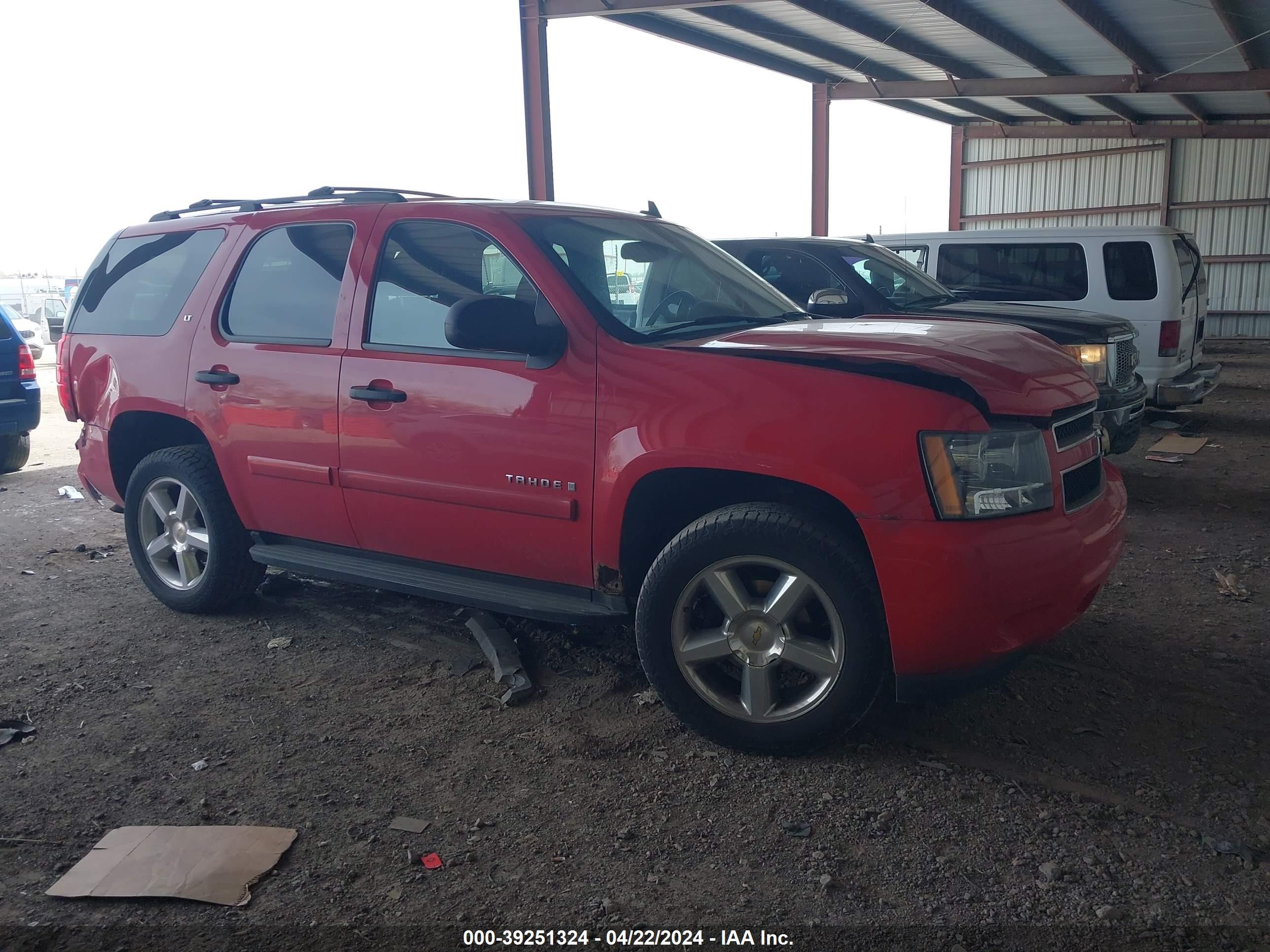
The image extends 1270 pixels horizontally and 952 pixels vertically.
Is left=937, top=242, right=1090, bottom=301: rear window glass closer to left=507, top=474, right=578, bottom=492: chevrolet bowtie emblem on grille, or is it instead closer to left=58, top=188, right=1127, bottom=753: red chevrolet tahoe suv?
left=58, top=188, right=1127, bottom=753: red chevrolet tahoe suv

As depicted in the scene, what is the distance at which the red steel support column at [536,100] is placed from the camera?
37.1 feet

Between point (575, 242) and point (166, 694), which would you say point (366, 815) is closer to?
point (166, 694)

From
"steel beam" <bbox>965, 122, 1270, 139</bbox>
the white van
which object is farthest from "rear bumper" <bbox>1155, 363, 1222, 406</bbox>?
"steel beam" <bbox>965, 122, 1270, 139</bbox>

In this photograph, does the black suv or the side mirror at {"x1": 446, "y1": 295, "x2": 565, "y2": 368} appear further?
the black suv

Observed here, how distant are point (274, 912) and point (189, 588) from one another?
2543 mm

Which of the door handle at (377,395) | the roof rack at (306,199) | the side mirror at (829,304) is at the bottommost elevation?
the door handle at (377,395)

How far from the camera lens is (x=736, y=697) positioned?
3303mm

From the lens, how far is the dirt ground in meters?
2.47

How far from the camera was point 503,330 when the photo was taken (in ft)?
11.1

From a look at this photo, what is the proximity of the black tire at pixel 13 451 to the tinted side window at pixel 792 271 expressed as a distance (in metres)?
6.40

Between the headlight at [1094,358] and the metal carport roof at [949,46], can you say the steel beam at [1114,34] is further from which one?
the headlight at [1094,358]

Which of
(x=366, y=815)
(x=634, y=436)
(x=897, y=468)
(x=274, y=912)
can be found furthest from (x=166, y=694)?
(x=897, y=468)

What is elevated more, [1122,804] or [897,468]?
[897,468]

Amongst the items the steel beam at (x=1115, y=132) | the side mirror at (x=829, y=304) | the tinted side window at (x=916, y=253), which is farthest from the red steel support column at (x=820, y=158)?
the side mirror at (x=829, y=304)
